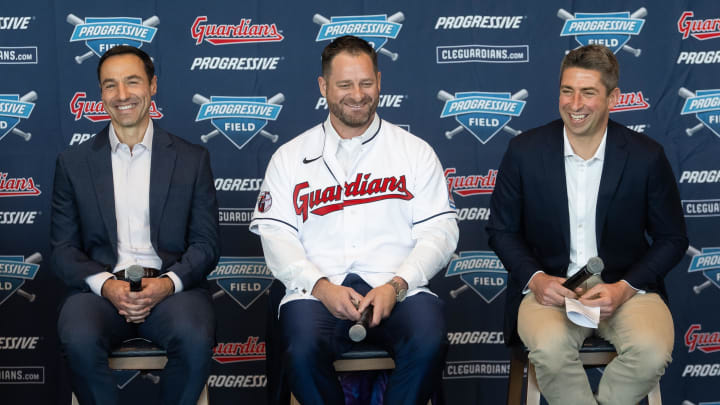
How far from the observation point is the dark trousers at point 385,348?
2553 mm

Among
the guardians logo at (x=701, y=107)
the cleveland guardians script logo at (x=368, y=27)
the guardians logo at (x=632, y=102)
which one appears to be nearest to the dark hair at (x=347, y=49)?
the cleveland guardians script logo at (x=368, y=27)

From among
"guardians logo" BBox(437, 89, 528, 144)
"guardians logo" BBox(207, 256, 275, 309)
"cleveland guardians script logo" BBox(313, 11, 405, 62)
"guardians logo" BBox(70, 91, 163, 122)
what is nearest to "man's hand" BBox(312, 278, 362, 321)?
"guardians logo" BBox(207, 256, 275, 309)

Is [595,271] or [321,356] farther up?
[595,271]

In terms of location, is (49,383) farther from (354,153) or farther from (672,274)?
(672,274)

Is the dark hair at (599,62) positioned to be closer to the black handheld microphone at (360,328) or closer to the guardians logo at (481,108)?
the guardians logo at (481,108)

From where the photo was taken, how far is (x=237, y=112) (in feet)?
12.2

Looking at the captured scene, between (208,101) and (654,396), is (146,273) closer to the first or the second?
(208,101)

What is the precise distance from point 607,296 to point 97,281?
1644 millimetres

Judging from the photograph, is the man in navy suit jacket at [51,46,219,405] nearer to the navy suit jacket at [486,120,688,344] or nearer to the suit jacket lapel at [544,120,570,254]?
the navy suit jacket at [486,120,688,344]

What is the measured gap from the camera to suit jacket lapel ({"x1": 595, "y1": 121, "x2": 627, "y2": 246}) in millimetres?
2803

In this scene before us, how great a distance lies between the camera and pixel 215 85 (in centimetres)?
372

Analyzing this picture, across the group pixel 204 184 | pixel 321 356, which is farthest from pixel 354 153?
pixel 321 356

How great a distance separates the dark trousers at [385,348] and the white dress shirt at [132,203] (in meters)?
0.64

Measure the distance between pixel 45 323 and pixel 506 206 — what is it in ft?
6.89
